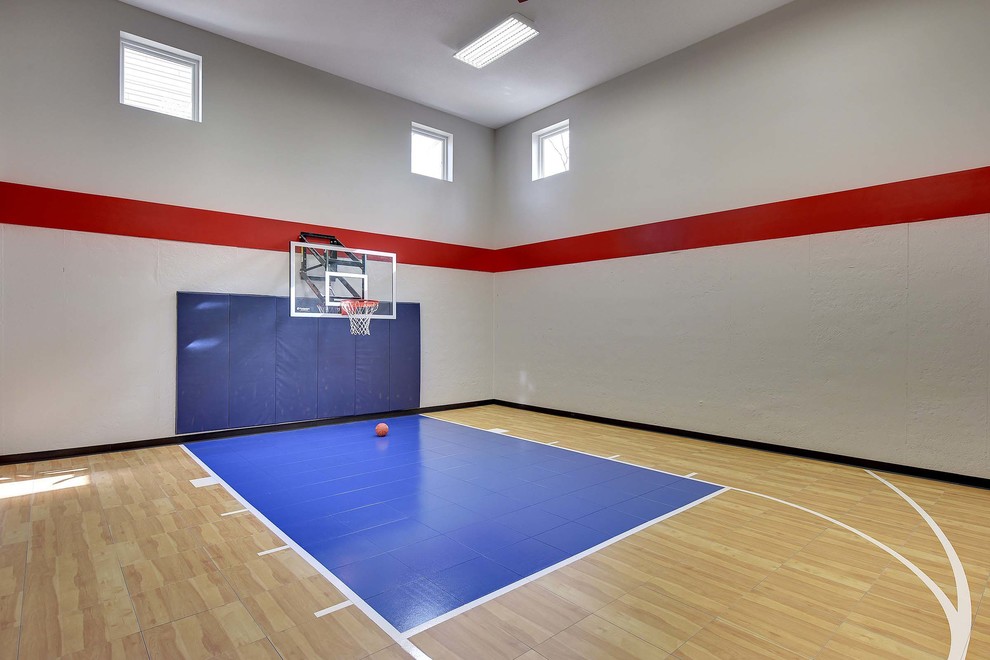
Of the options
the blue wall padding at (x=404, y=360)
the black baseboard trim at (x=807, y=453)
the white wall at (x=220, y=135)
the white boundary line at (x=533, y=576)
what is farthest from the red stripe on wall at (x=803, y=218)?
the white boundary line at (x=533, y=576)

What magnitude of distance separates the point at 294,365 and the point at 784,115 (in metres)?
6.33

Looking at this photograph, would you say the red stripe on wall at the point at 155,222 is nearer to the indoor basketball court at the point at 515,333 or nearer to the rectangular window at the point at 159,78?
the indoor basketball court at the point at 515,333

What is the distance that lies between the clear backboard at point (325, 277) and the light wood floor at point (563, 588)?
107 inches

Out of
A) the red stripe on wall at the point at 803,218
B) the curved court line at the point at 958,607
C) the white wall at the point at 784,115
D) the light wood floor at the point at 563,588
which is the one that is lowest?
the curved court line at the point at 958,607

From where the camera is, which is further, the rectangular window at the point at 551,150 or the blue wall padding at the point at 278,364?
the rectangular window at the point at 551,150

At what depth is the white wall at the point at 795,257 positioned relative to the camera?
4277 mm

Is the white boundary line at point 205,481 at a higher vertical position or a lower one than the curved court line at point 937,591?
higher

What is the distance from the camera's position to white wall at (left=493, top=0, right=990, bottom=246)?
432 centimetres

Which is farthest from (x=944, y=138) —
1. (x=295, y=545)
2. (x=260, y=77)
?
(x=260, y=77)

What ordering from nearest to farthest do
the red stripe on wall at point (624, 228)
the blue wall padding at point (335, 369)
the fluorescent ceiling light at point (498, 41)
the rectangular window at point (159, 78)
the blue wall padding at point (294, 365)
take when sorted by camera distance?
the red stripe on wall at point (624, 228)
the rectangular window at point (159, 78)
the fluorescent ceiling light at point (498, 41)
the blue wall padding at point (294, 365)
the blue wall padding at point (335, 369)

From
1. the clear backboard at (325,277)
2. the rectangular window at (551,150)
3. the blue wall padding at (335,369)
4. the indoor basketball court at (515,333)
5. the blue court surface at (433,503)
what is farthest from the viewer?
the rectangular window at (551,150)

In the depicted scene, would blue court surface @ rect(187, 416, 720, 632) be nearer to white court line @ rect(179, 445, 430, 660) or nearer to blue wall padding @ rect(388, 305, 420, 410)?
white court line @ rect(179, 445, 430, 660)

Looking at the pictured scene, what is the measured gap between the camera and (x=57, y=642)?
1980 millimetres

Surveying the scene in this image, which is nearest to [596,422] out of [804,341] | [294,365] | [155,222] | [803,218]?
[804,341]
